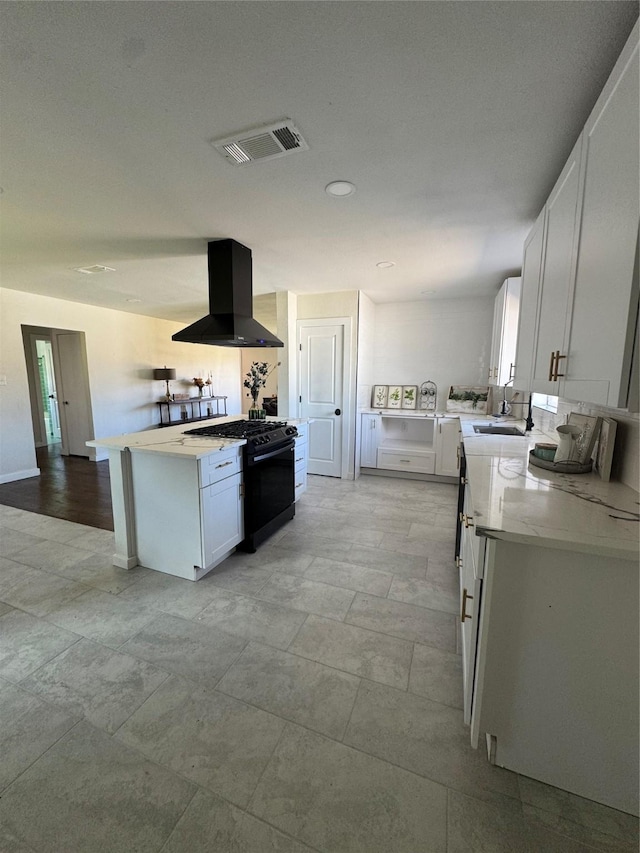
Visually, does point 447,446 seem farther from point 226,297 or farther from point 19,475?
point 19,475

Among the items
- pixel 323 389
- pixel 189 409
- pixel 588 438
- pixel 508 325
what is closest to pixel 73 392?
pixel 189 409

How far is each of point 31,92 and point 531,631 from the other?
259 cm

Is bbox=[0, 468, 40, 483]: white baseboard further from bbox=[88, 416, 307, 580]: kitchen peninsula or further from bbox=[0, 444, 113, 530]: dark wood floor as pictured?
bbox=[88, 416, 307, 580]: kitchen peninsula

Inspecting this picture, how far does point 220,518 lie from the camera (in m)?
2.43

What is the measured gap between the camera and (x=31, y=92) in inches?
49.9

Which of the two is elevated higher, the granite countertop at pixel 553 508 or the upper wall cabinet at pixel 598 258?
the upper wall cabinet at pixel 598 258

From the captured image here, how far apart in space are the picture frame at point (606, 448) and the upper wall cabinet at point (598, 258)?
0.30 metres

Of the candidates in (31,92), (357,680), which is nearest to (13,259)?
(31,92)

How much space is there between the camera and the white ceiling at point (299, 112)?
101 cm

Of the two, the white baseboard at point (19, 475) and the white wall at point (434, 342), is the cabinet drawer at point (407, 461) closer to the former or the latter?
the white wall at point (434, 342)

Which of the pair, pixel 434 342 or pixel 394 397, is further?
pixel 394 397

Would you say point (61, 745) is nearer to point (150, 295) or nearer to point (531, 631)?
point (531, 631)

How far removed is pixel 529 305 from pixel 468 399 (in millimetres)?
2780

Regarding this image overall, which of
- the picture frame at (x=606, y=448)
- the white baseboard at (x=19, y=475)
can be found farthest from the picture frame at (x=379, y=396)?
the white baseboard at (x=19, y=475)
